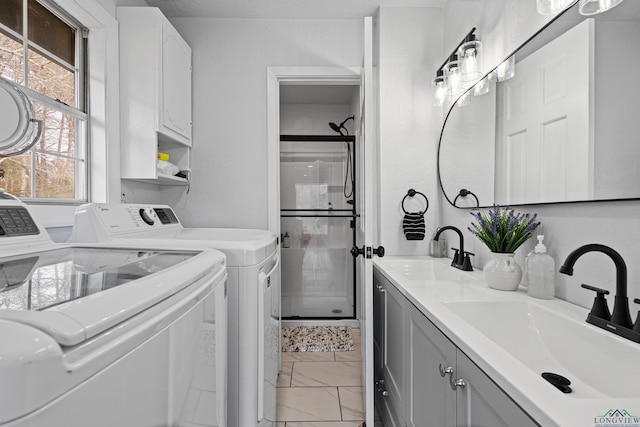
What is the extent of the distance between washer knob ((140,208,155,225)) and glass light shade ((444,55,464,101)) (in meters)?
1.85

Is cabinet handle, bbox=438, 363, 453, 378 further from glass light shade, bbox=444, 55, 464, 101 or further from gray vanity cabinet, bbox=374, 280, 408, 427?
glass light shade, bbox=444, 55, 464, 101

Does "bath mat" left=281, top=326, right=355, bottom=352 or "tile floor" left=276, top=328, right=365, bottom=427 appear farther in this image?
"bath mat" left=281, top=326, right=355, bottom=352

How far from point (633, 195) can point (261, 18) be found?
237 centimetres

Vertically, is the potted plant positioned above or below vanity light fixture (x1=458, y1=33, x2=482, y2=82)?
below

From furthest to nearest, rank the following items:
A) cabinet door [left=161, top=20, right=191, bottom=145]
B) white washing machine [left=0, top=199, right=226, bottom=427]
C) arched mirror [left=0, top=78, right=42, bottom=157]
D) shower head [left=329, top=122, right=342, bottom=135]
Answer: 1. shower head [left=329, top=122, right=342, bottom=135]
2. cabinet door [left=161, top=20, right=191, bottom=145]
3. arched mirror [left=0, top=78, right=42, bottom=157]
4. white washing machine [left=0, top=199, right=226, bottom=427]

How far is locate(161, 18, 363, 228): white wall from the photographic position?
237 centimetres

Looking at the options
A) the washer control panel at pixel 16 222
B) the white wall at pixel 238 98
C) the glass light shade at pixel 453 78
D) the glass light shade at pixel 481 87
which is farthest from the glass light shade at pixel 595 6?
the washer control panel at pixel 16 222

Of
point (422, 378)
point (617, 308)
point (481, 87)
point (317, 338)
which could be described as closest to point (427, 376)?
point (422, 378)

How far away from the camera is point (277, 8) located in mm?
2248

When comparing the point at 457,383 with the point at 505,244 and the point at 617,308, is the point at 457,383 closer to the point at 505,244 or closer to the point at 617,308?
the point at 617,308

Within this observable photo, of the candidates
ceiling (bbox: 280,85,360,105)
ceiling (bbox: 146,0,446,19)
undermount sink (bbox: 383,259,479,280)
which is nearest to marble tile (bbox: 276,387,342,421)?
undermount sink (bbox: 383,259,479,280)

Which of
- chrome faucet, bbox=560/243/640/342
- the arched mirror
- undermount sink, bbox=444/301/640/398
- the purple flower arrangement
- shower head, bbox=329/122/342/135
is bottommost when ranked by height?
undermount sink, bbox=444/301/640/398

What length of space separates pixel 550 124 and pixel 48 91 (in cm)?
220

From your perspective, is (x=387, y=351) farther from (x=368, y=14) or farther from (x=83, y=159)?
(x=368, y=14)
